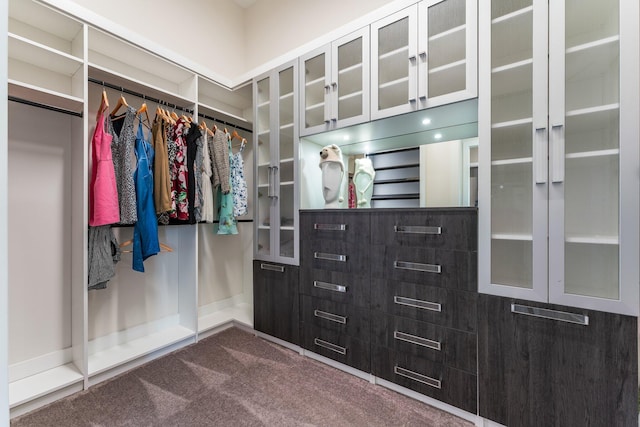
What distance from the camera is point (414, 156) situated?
199 centimetres

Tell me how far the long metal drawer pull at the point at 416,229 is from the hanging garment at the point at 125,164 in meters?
1.67

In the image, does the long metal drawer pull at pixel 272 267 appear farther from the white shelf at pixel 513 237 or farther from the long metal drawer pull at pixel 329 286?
the white shelf at pixel 513 237

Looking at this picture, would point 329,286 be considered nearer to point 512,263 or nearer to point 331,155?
point 331,155

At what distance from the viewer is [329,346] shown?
1895 mm

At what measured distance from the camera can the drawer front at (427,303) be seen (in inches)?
55.7

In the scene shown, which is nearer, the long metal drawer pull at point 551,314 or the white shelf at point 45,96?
the long metal drawer pull at point 551,314

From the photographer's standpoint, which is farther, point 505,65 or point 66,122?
point 66,122

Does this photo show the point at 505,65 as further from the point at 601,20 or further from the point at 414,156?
the point at 414,156

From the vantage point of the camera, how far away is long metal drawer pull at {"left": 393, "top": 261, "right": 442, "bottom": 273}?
150 cm

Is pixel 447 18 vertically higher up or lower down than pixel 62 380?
higher up

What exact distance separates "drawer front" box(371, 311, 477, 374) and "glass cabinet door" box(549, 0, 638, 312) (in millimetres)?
473

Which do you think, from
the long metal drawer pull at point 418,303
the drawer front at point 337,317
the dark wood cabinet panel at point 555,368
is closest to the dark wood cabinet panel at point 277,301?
the drawer front at point 337,317

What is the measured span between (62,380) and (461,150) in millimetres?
2801

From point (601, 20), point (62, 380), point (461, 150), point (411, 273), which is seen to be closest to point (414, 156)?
point (461, 150)
